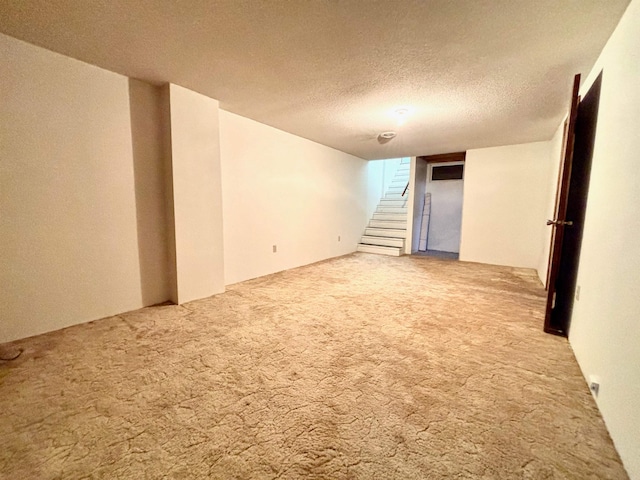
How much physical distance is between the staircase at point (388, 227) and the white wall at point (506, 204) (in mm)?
1394

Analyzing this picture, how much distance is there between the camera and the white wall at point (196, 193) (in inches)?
110

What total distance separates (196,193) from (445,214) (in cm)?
594

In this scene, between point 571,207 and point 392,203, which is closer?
point 571,207

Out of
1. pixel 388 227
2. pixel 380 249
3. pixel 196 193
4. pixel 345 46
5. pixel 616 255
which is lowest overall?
pixel 380 249

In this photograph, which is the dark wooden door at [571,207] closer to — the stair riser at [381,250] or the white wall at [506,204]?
the white wall at [506,204]

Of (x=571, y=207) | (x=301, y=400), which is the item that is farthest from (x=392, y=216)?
(x=301, y=400)

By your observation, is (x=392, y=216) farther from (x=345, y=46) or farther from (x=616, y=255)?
(x=616, y=255)

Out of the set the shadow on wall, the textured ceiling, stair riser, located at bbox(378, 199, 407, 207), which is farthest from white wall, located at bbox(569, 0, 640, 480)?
stair riser, located at bbox(378, 199, 407, 207)

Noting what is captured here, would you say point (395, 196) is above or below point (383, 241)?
above

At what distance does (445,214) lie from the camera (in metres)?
6.75

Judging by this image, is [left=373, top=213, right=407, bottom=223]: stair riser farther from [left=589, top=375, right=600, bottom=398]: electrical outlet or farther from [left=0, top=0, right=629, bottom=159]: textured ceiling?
[left=589, top=375, right=600, bottom=398]: electrical outlet

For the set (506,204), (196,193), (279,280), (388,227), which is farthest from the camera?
(388,227)

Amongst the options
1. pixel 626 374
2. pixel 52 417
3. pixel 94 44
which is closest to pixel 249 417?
pixel 52 417

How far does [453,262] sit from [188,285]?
4841 mm
